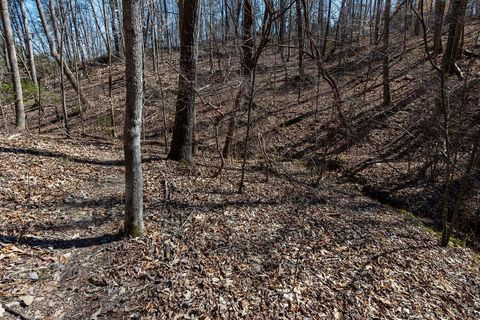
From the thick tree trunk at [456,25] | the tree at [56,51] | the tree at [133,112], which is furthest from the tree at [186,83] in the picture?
the tree at [56,51]

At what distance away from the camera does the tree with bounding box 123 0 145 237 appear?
3121 millimetres

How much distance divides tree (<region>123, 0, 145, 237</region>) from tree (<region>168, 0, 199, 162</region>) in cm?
220

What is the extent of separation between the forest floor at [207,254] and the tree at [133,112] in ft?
1.11

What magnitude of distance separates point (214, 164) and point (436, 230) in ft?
15.6

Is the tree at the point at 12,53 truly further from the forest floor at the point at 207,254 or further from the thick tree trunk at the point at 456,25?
the thick tree trunk at the point at 456,25

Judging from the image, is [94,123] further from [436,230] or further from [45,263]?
[436,230]

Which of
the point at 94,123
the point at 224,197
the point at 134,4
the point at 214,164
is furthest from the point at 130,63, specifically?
the point at 94,123

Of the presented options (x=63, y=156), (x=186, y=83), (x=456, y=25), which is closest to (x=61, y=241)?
(x=63, y=156)

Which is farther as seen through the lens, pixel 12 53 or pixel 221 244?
pixel 12 53

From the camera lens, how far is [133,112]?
331 cm

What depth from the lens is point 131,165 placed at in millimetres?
3467

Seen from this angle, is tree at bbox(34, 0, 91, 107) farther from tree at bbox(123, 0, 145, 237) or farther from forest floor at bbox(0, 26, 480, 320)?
tree at bbox(123, 0, 145, 237)

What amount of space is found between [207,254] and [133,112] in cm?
192

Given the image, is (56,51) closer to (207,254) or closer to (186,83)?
(186,83)
